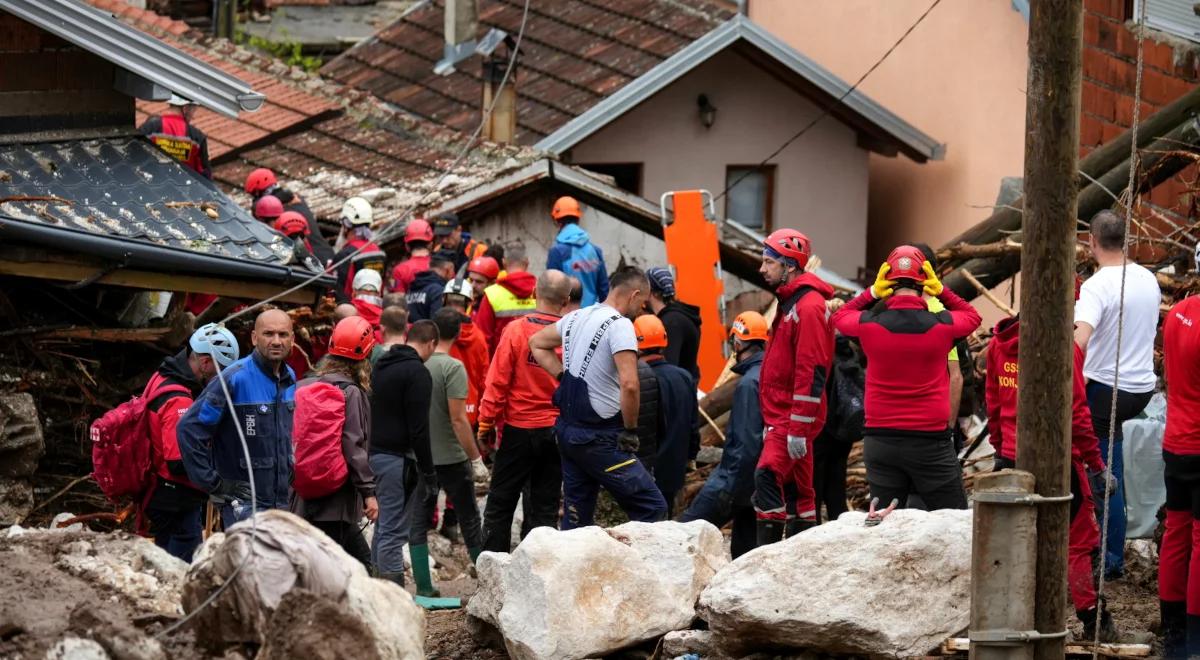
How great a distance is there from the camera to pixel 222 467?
9070 mm

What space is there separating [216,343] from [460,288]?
4.02 m

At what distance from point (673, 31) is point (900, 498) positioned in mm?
10265

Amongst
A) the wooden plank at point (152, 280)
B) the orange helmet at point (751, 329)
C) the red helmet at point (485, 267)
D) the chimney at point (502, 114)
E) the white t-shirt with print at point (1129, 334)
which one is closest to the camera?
the white t-shirt with print at point (1129, 334)

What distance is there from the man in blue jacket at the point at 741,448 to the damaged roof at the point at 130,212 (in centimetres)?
278

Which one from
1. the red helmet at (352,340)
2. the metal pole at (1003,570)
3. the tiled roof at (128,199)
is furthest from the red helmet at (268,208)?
the metal pole at (1003,570)

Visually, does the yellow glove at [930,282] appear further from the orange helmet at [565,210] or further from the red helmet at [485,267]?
the orange helmet at [565,210]

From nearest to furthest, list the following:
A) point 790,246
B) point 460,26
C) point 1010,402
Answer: point 1010,402 → point 790,246 → point 460,26

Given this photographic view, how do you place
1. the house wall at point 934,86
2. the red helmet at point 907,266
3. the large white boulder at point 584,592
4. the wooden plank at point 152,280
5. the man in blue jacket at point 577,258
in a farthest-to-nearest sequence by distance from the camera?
1. the house wall at point 934,86
2. the man in blue jacket at point 577,258
3. the wooden plank at point 152,280
4. the red helmet at point 907,266
5. the large white boulder at point 584,592

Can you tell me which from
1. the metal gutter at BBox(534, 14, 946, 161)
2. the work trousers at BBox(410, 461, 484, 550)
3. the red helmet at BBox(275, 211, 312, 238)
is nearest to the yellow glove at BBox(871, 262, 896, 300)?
the work trousers at BBox(410, 461, 484, 550)

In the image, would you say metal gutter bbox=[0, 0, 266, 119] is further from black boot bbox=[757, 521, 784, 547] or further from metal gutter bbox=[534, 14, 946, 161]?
metal gutter bbox=[534, 14, 946, 161]

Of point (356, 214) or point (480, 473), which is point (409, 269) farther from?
point (480, 473)

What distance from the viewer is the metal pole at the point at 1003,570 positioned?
23.4 ft

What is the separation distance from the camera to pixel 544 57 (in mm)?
19547

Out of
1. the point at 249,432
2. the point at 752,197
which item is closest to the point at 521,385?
the point at 249,432
